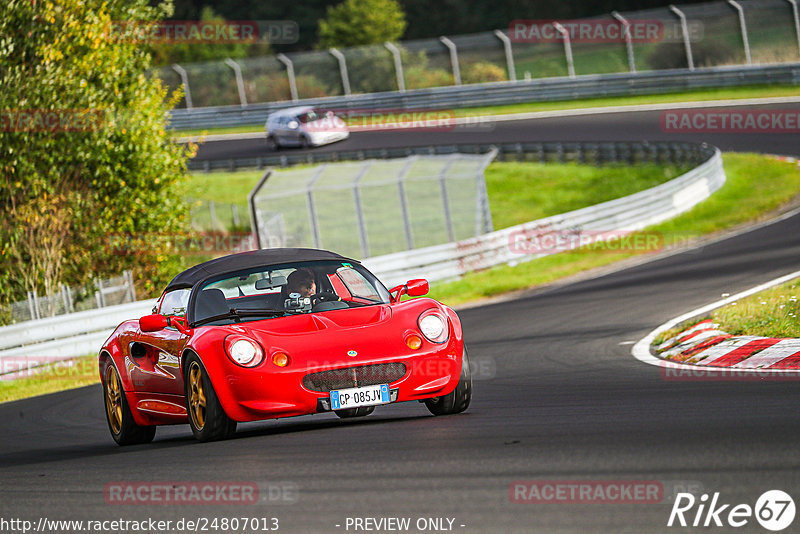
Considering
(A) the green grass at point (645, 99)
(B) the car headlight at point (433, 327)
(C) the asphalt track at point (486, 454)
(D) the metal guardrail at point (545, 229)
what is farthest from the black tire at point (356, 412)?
(A) the green grass at point (645, 99)

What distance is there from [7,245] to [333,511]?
60.6ft

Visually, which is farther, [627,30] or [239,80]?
[239,80]

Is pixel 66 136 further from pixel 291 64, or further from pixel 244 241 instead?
pixel 291 64

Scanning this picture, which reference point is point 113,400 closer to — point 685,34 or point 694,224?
point 694,224

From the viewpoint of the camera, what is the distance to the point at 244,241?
95.6 ft

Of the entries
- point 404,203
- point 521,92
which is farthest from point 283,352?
point 521,92

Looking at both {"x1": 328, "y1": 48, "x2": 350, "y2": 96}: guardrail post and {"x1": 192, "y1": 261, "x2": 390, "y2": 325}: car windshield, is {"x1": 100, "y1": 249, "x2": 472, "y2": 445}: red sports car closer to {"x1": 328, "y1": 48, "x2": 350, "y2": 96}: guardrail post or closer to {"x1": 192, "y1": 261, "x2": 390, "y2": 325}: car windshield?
{"x1": 192, "y1": 261, "x2": 390, "y2": 325}: car windshield

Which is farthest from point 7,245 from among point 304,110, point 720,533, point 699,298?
point 304,110

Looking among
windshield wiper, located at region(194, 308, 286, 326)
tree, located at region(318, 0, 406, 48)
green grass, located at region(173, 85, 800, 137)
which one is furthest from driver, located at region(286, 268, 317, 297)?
tree, located at region(318, 0, 406, 48)

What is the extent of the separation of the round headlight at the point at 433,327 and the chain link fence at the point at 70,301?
1160 cm

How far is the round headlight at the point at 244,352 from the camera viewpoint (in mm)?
7445

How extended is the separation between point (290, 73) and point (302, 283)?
4381cm

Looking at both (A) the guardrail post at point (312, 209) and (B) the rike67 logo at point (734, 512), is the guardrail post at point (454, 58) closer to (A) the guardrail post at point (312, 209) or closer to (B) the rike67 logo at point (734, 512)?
(A) the guardrail post at point (312, 209)

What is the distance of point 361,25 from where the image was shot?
237 ft
